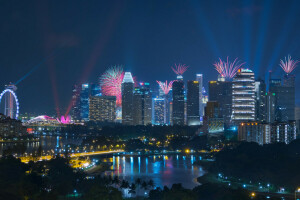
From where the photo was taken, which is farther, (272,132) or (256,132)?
(256,132)

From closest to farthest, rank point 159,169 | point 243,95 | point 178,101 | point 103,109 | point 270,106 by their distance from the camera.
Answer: point 159,169 < point 243,95 < point 270,106 < point 178,101 < point 103,109

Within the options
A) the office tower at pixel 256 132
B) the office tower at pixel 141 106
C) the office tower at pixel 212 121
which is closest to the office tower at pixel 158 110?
the office tower at pixel 141 106

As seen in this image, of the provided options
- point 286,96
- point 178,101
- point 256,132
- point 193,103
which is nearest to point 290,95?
point 286,96

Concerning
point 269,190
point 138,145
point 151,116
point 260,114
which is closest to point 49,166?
point 269,190

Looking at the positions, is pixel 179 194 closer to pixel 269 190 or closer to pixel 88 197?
pixel 88 197

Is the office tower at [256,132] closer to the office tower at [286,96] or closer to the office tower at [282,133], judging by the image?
the office tower at [282,133]

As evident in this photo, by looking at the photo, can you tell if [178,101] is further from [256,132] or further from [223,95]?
[256,132]
